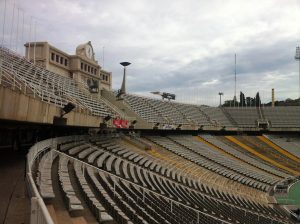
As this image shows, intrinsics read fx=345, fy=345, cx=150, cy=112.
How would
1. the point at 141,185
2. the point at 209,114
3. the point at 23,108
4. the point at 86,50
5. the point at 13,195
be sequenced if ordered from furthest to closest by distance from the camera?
the point at 209,114, the point at 86,50, the point at 141,185, the point at 23,108, the point at 13,195

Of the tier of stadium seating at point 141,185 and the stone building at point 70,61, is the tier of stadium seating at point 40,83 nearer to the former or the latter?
the tier of stadium seating at point 141,185

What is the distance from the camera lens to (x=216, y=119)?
53.6 meters

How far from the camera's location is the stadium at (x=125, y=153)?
9.45m

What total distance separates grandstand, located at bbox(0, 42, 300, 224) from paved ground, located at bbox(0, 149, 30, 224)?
5 cm

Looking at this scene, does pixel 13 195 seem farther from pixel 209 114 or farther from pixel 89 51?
pixel 209 114

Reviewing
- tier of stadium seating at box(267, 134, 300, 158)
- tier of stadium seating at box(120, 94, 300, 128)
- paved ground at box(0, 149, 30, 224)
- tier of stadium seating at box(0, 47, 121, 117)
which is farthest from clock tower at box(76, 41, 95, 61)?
paved ground at box(0, 149, 30, 224)

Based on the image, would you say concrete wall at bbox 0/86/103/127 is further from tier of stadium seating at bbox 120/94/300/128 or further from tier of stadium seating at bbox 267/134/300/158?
tier of stadium seating at bbox 267/134/300/158

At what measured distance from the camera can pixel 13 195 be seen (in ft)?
29.0

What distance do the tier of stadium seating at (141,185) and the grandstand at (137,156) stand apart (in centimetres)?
7

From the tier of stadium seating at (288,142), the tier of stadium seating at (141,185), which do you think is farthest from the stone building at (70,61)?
the tier of stadium seating at (288,142)

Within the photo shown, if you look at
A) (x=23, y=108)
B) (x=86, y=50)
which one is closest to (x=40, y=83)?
(x=23, y=108)

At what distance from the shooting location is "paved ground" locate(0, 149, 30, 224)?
7.06 m

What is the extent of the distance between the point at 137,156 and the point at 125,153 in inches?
45.8

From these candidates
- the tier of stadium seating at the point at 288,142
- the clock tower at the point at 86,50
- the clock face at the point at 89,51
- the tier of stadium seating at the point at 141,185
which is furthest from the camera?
the tier of stadium seating at the point at 288,142
